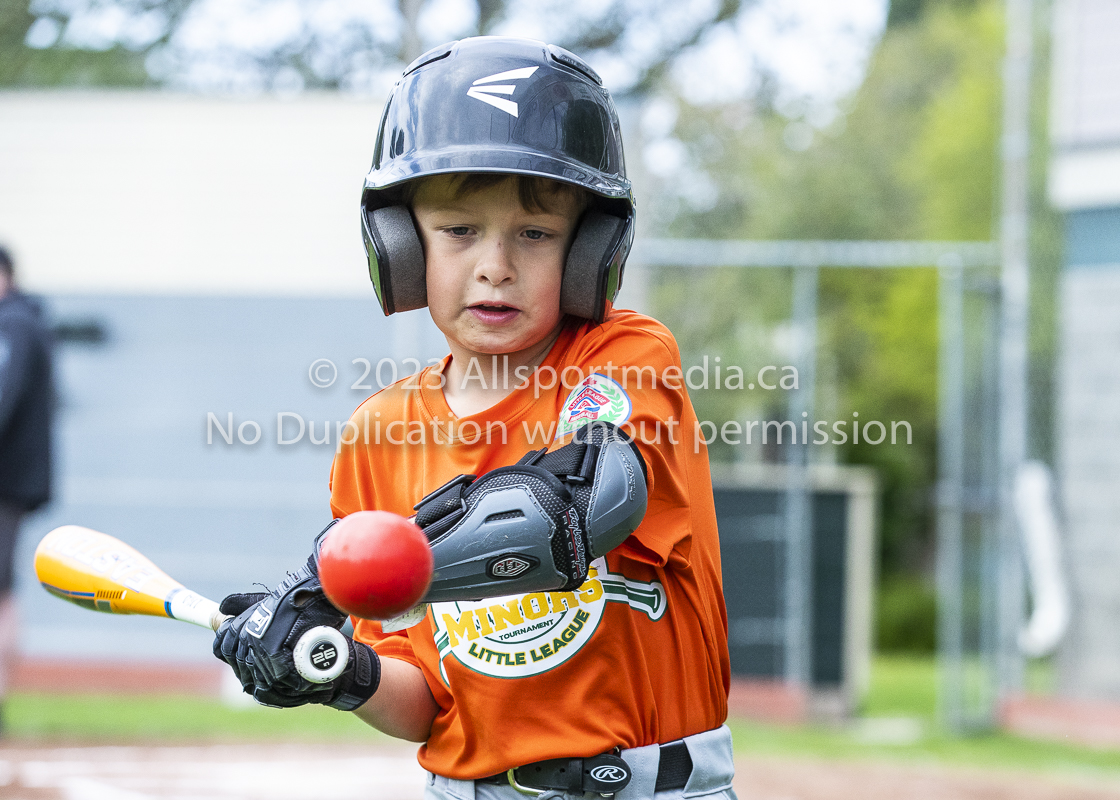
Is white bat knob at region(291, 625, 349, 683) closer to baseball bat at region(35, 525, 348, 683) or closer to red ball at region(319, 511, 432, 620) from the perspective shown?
red ball at region(319, 511, 432, 620)

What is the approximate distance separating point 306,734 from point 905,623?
13967mm

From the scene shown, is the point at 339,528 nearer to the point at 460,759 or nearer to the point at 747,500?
the point at 460,759

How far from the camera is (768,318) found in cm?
1600

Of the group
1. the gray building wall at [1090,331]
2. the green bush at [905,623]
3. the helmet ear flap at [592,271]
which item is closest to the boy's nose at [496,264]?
the helmet ear flap at [592,271]

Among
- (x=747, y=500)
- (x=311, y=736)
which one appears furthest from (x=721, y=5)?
(x=311, y=736)

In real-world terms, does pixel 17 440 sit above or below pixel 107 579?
above

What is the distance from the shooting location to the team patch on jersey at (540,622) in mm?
1950

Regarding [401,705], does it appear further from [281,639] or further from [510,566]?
[510,566]

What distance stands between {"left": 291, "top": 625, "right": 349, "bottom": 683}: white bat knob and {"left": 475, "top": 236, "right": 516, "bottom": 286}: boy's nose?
62cm

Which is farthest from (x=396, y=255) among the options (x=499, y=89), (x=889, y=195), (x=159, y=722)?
(x=889, y=195)

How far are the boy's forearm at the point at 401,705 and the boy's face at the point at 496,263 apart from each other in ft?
1.92

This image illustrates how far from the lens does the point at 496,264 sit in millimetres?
1948

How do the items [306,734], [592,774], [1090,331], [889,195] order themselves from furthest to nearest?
1. [889,195]
2. [1090,331]
3. [306,734]
4. [592,774]

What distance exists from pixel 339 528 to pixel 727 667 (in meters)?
0.93
